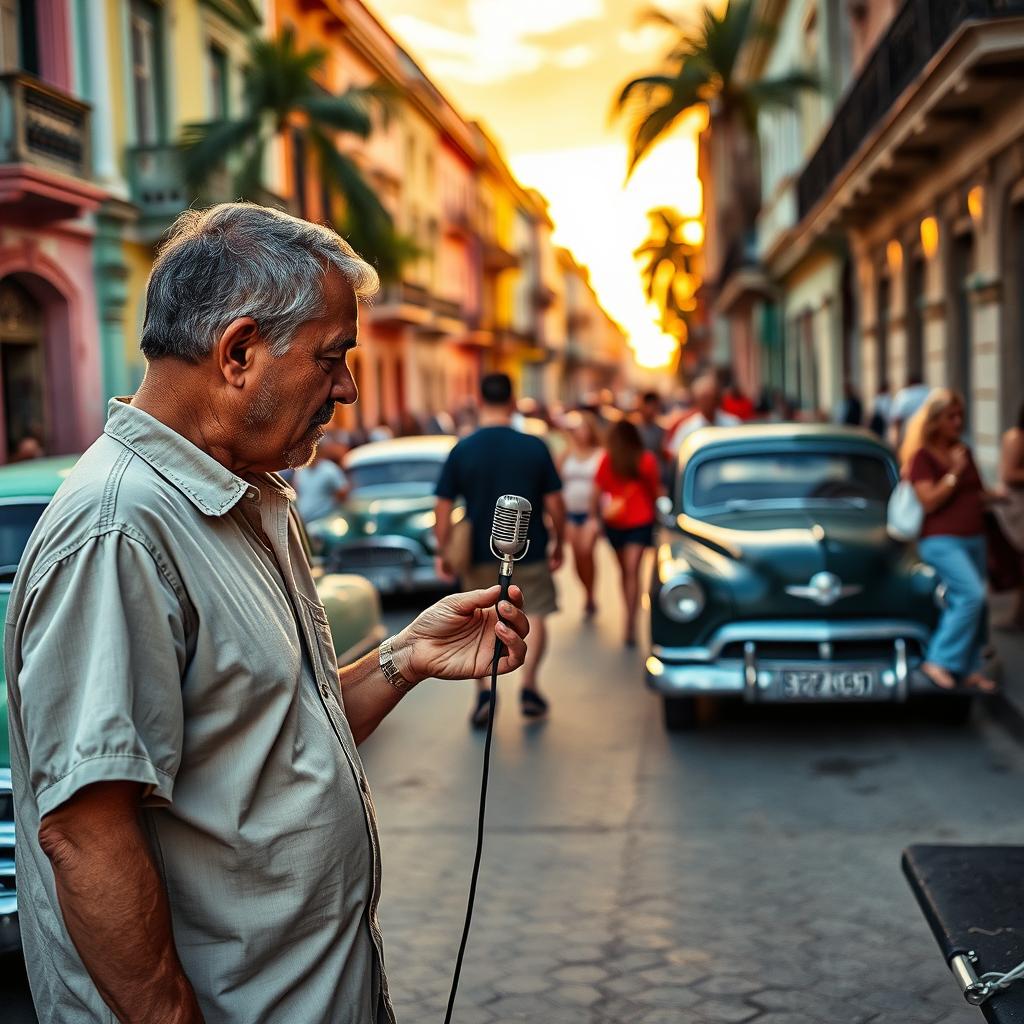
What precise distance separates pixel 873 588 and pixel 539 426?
15.1 meters

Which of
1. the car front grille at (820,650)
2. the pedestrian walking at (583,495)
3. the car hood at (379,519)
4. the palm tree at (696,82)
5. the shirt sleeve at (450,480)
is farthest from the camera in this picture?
the palm tree at (696,82)

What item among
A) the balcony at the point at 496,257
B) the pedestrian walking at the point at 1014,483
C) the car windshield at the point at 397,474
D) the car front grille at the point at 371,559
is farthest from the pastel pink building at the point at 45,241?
the balcony at the point at 496,257

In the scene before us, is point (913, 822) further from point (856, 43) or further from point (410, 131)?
point (410, 131)

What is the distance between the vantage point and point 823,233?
2414cm

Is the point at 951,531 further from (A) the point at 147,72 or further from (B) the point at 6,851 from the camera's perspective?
(A) the point at 147,72

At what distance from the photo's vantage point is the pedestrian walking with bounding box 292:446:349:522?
→ 1311cm

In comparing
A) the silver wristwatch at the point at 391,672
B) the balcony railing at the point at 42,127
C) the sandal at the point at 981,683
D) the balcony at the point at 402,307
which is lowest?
the sandal at the point at 981,683

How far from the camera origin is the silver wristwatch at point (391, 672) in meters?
2.55

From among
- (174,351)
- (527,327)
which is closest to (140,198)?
(174,351)

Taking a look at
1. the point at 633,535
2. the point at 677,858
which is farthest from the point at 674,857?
the point at 633,535

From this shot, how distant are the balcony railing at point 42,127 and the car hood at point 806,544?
39.7 ft

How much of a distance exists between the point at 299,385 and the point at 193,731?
52 centimetres

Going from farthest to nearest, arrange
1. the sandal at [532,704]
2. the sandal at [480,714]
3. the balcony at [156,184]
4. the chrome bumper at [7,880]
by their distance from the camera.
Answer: the balcony at [156,184], the sandal at [532,704], the sandal at [480,714], the chrome bumper at [7,880]

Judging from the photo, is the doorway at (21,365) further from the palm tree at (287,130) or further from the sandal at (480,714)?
the sandal at (480,714)
